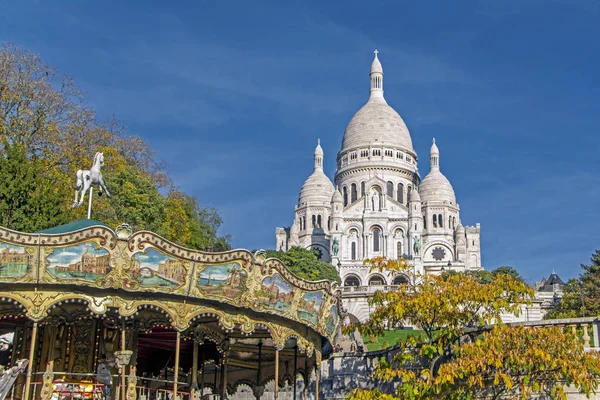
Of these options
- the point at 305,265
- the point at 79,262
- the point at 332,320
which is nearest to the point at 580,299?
the point at 305,265

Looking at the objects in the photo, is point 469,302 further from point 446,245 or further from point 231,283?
point 446,245

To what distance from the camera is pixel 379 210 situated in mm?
91875

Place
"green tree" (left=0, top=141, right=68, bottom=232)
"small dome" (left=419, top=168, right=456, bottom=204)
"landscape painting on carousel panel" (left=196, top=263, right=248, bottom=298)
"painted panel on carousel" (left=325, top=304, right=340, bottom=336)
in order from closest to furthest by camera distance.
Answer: "landscape painting on carousel panel" (left=196, top=263, right=248, bottom=298) < "painted panel on carousel" (left=325, top=304, right=340, bottom=336) < "green tree" (left=0, top=141, right=68, bottom=232) < "small dome" (left=419, top=168, right=456, bottom=204)

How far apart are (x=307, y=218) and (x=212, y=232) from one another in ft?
127

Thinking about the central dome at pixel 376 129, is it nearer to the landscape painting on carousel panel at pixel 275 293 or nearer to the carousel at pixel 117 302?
the carousel at pixel 117 302

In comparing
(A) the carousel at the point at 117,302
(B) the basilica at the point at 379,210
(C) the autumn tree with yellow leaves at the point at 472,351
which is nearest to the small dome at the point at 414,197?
(B) the basilica at the point at 379,210

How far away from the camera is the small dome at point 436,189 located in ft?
314

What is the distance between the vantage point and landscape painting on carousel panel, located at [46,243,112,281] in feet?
50.8

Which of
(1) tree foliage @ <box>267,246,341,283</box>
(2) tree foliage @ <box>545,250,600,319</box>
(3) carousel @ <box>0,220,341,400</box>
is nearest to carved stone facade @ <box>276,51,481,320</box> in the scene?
(1) tree foliage @ <box>267,246,341,283</box>

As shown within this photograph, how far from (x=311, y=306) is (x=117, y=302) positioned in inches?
199

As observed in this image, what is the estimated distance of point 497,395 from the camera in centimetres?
2108

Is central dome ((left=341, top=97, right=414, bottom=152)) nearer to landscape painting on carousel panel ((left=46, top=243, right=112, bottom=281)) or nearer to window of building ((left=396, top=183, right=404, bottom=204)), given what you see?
window of building ((left=396, top=183, right=404, bottom=204))

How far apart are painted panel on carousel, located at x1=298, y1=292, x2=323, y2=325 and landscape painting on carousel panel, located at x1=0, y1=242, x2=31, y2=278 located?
21.1 feet

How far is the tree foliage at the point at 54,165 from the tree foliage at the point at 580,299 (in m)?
22.2
